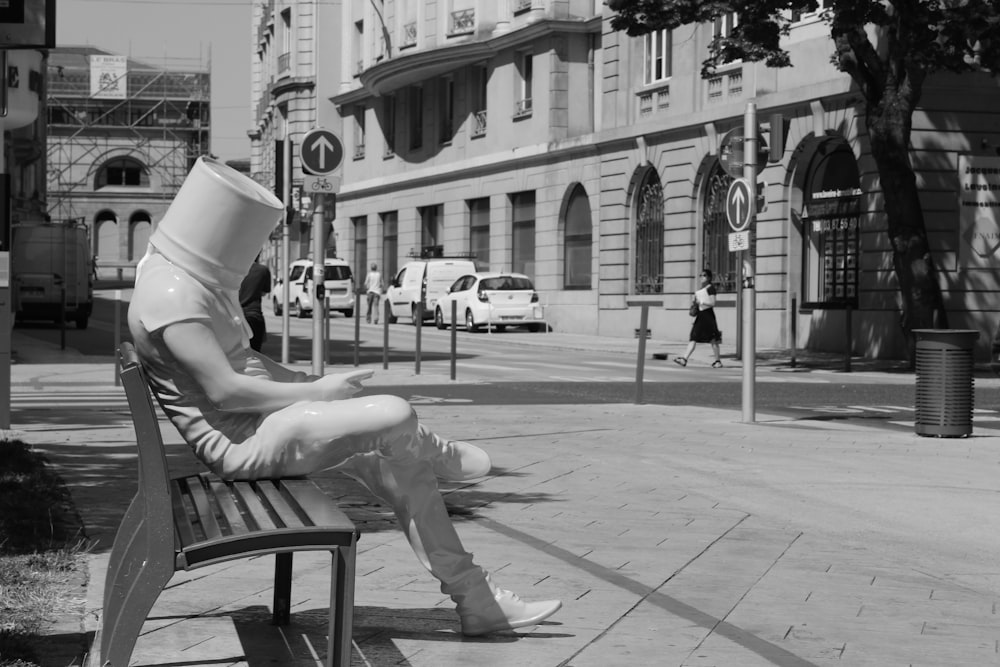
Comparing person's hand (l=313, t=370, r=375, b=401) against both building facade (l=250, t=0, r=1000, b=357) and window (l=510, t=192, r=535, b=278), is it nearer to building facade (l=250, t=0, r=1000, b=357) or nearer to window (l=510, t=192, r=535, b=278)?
building facade (l=250, t=0, r=1000, b=357)

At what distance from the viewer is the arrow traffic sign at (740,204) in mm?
14188

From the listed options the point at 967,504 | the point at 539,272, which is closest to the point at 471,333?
the point at 539,272

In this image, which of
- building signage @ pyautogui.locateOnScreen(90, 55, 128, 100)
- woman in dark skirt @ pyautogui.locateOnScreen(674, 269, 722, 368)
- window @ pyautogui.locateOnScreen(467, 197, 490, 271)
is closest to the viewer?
woman in dark skirt @ pyautogui.locateOnScreen(674, 269, 722, 368)

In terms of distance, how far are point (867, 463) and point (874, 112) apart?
46.8 feet

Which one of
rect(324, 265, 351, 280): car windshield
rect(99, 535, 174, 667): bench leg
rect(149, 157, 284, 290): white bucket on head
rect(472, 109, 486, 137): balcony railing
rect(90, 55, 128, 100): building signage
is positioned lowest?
rect(99, 535, 174, 667): bench leg

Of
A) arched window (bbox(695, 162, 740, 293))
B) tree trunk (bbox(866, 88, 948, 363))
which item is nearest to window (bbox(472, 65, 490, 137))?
arched window (bbox(695, 162, 740, 293))

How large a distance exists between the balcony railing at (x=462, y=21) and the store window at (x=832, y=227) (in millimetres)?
17174

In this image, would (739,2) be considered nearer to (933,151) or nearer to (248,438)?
(933,151)

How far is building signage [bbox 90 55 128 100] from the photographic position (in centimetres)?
9181

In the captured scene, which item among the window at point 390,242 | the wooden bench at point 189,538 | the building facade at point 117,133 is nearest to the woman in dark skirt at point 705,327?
the wooden bench at point 189,538

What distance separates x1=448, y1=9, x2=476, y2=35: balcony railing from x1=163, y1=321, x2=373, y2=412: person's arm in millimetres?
41529

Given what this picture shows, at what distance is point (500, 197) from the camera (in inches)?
1727

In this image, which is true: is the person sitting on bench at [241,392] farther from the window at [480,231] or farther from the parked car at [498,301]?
the window at [480,231]

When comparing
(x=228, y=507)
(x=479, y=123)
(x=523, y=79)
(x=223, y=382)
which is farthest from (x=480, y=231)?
(x=228, y=507)
